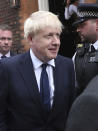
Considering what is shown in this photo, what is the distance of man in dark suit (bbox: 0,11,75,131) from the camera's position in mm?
2137

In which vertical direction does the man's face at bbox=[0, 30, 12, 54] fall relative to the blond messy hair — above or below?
below

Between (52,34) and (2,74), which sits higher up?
(52,34)

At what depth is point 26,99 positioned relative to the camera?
2.14 metres

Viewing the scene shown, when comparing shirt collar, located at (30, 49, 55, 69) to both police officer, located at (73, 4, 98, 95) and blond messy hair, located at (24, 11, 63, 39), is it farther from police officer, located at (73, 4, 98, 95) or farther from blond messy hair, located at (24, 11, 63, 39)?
police officer, located at (73, 4, 98, 95)

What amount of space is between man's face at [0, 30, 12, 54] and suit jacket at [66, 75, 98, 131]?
3792 millimetres

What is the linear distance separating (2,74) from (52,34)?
472mm

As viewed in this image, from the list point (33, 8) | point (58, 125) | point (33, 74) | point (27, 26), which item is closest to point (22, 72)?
point (33, 74)

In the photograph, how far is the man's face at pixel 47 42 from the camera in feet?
6.96

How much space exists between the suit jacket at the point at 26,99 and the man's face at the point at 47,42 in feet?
0.55

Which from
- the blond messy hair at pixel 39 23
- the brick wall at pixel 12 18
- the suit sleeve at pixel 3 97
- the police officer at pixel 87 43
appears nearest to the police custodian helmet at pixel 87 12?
the police officer at pixel 87 43

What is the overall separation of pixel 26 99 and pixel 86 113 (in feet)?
4.65

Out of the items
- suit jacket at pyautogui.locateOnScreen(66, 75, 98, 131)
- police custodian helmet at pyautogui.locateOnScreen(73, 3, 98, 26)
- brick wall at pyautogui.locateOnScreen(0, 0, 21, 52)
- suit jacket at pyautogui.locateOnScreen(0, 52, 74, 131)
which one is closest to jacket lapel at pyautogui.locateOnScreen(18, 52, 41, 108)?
suit jacket at pyautogui.locateOnScreen(0, 52, 74, 131)

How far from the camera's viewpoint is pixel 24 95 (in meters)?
2.14

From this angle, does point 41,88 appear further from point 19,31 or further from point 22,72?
point 19,31
